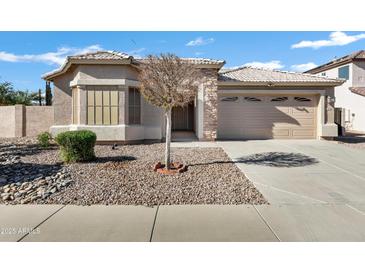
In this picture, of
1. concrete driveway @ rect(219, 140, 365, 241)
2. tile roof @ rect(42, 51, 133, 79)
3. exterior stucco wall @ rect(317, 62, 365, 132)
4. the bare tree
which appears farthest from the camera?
exterior stucco wall @ rect(317, 62, 365, 132)

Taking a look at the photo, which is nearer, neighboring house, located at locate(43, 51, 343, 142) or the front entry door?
neighboring house, located at locate(43, 51, 343, 142)

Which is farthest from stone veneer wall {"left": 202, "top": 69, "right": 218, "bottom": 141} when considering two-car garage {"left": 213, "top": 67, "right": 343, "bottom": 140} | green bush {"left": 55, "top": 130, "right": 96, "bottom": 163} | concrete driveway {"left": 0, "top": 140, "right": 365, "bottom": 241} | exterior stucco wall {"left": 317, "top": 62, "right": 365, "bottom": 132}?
exterior stucco wall {"left": 317, "top": 62, "right": 365, "bottom": 132}

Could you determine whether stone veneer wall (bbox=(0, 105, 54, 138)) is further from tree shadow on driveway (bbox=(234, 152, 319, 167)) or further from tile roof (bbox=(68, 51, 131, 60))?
tree shadow on driveway (bbox=(234, 152, 319, 167))

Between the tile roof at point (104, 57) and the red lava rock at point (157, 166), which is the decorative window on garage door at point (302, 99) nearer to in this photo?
the tile roof at point (104, 57)

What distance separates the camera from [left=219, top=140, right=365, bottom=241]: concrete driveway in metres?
4.25

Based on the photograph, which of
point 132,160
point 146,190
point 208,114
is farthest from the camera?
point 208,114

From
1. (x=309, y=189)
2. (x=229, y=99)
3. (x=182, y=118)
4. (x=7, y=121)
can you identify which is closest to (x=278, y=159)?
(x=309, y=189)

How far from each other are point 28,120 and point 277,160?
1508cm

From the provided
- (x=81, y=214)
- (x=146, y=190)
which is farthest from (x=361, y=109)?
(x=81, y=214)

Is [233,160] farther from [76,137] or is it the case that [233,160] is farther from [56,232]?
[56,232]

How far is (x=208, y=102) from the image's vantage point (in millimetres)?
13773

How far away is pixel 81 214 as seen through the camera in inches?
190

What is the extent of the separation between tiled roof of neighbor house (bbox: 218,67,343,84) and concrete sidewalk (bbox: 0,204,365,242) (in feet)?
34.7

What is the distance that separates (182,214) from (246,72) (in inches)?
534
